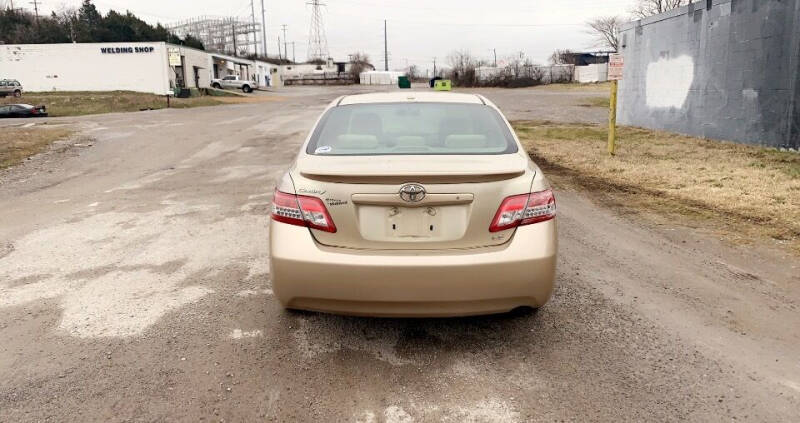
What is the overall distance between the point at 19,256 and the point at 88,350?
2647mm

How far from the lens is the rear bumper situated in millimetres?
3021

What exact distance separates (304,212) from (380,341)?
97cm

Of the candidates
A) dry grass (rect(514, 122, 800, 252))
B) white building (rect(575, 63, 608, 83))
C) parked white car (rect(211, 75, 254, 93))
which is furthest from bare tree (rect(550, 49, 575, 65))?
dry grass (rect(514, 122, 800, 252))

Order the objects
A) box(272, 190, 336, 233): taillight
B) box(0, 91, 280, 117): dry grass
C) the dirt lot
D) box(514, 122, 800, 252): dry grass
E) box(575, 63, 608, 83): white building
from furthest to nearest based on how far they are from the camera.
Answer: box(575, 63, 608, 83): white building < box(0, 91, 280, 117): dry grass < box(514, 122, 800, 252): dry grass < box(272, 190, 336, 233): taillight < the dirt lot

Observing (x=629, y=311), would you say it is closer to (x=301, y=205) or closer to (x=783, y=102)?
(x=301, y=205)

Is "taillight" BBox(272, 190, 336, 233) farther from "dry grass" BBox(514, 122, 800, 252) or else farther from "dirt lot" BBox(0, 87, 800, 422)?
"dry grass" BBox(514, 122, 800, 252)

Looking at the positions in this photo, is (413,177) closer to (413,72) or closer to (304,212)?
(304,212)

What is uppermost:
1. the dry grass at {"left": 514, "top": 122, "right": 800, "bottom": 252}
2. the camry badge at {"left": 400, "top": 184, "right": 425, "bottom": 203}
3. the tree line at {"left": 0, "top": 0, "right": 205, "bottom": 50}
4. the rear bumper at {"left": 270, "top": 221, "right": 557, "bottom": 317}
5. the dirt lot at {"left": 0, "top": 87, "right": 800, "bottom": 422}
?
the tree line at {"left": 0, "top": 0, "right": 205, "bottom": 50}

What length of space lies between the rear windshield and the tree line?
214 feet

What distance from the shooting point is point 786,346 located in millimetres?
3449

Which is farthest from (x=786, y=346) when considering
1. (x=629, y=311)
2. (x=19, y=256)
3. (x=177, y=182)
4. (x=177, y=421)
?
(x=177, y=182)

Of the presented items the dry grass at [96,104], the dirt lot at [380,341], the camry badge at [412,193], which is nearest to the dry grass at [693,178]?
the dirt lot at [380,341]

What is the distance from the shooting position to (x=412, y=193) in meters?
3.03

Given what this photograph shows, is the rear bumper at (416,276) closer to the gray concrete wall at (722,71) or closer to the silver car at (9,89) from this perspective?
the gray concrete wall at (722,71)
